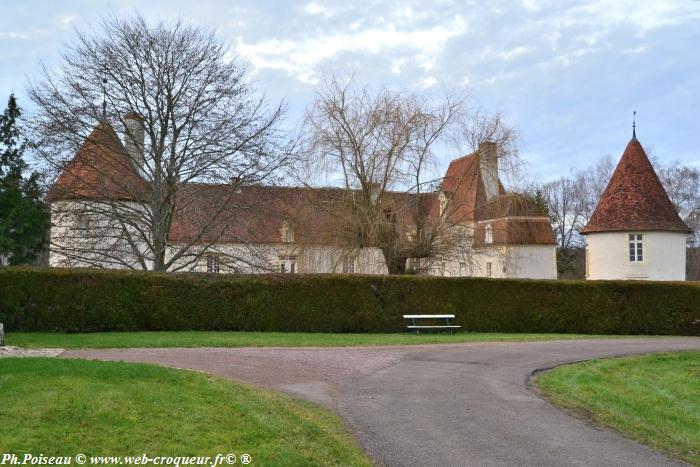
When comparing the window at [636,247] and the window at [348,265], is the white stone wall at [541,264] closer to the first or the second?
the window at [636,247]

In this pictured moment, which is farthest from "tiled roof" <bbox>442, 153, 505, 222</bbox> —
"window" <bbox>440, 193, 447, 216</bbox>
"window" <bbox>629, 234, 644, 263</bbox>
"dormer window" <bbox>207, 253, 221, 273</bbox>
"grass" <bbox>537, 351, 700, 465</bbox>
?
"window" <bbox>629, 234, 644, 263</bbox>

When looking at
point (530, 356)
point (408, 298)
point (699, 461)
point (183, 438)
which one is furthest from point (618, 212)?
point (183, 438)

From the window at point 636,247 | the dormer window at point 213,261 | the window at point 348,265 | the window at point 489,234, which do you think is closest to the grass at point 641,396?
the window at point 489,234

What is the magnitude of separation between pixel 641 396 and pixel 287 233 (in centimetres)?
1894

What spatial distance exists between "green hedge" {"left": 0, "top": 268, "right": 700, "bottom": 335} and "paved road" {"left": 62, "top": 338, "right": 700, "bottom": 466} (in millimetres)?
6013

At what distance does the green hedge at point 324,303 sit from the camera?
21.4m

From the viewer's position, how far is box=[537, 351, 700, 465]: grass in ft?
28.7

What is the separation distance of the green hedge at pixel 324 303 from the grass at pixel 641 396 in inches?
348

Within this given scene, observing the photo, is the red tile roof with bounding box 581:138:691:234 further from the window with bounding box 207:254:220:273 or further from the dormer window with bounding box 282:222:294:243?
the window with bounding box 207:254:220:273

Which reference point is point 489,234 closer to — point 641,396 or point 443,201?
point 443,201

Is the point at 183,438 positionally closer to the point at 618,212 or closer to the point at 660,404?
the point at 660,404

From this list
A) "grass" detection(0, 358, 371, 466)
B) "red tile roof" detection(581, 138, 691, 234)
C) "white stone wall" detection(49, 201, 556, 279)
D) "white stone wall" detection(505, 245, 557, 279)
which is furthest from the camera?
"white stone wall" detection(505, 245, 557, 279)

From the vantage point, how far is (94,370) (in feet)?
34.9

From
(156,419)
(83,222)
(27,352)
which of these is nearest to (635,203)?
(83,222)
